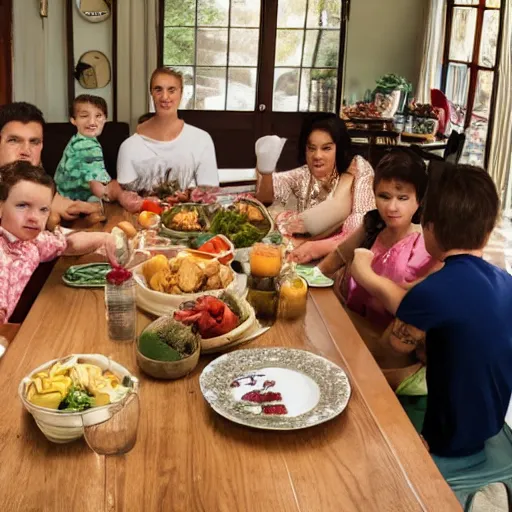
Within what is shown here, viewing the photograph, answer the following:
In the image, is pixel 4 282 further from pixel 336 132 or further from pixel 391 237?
pixel 336 132

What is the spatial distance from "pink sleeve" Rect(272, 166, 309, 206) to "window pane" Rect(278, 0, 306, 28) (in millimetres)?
3527

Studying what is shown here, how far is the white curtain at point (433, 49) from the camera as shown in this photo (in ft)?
22.6

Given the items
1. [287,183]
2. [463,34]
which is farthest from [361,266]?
[463,34]

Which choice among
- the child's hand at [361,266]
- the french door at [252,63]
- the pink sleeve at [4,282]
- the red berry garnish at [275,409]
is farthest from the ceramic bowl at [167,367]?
the french door at [252,63]

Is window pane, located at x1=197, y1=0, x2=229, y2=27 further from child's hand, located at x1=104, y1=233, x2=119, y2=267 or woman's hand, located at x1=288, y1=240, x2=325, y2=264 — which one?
child's hand, located at x1=104, y1=233, x2=119, y2=267

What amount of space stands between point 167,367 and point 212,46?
5381 millimetres

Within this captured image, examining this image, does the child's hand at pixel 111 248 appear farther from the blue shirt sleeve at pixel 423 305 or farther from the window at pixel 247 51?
the window at pixel 247 51

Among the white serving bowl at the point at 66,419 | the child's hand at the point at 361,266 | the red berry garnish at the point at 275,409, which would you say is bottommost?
the red berry garnish at the point at 275,409

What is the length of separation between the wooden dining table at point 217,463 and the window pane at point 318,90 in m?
5.39

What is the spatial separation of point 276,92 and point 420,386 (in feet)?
16.4

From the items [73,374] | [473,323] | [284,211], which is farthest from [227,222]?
[73,374]

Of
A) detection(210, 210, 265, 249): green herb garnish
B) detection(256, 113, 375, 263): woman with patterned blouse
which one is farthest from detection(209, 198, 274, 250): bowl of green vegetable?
detection(256, 113, 375, 263): woman with patterned blouse

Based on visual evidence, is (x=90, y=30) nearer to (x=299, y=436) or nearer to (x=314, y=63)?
(x=314, y=63)

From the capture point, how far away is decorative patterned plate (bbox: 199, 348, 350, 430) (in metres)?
1.41
